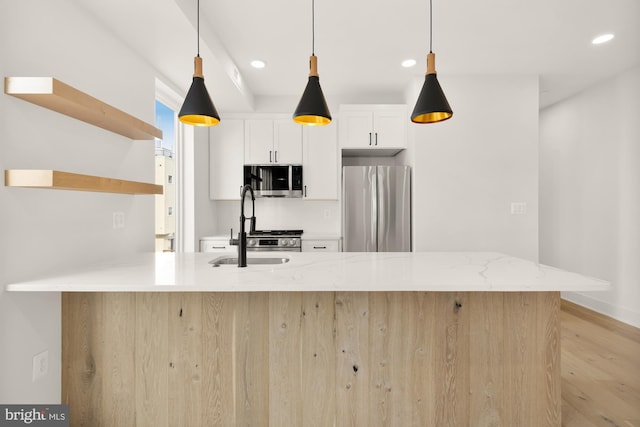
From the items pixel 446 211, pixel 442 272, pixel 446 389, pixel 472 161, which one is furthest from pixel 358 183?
pixel 446 389

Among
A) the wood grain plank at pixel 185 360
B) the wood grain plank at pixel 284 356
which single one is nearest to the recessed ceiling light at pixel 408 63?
the wood grain plank at pixel 284 356

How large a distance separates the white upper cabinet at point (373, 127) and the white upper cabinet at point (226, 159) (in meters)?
1.27

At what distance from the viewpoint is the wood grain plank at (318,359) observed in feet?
5.21

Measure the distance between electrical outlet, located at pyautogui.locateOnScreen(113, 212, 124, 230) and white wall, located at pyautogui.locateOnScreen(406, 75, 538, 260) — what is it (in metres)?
2.73

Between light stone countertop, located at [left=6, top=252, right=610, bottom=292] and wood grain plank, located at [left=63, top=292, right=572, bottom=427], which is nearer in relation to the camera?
light stone countertop, located at [left=6, top=252, right=610, bottom=292]

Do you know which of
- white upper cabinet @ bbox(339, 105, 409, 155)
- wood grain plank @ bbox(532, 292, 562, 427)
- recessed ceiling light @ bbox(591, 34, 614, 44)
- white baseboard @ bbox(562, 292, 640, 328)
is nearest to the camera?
wood grain plank @ bbox(532, 292, 562, 427)

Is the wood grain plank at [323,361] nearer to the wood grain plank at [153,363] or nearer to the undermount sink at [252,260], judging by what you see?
the wood grain plank at [153,363]

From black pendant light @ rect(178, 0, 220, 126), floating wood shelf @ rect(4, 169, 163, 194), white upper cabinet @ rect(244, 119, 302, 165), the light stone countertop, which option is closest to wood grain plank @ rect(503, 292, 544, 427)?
the light stone countertop

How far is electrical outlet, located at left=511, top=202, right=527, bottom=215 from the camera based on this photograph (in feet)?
11.6

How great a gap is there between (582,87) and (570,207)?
58.2 inches

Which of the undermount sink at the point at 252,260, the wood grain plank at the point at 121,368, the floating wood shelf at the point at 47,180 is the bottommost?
the wood grain plank at the point at 121,368

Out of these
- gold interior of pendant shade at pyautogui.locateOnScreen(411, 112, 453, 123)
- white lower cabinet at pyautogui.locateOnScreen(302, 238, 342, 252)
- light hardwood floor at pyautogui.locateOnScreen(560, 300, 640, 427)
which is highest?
gold interior of pendant shade at pyautogui.locateOnScreen(411, 112, 453, 123)

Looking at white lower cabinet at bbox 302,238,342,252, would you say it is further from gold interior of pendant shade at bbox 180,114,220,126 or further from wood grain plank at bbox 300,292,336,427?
wood grain plank at bbox 300,292,336,427

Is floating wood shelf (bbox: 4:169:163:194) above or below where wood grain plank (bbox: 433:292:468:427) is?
above
